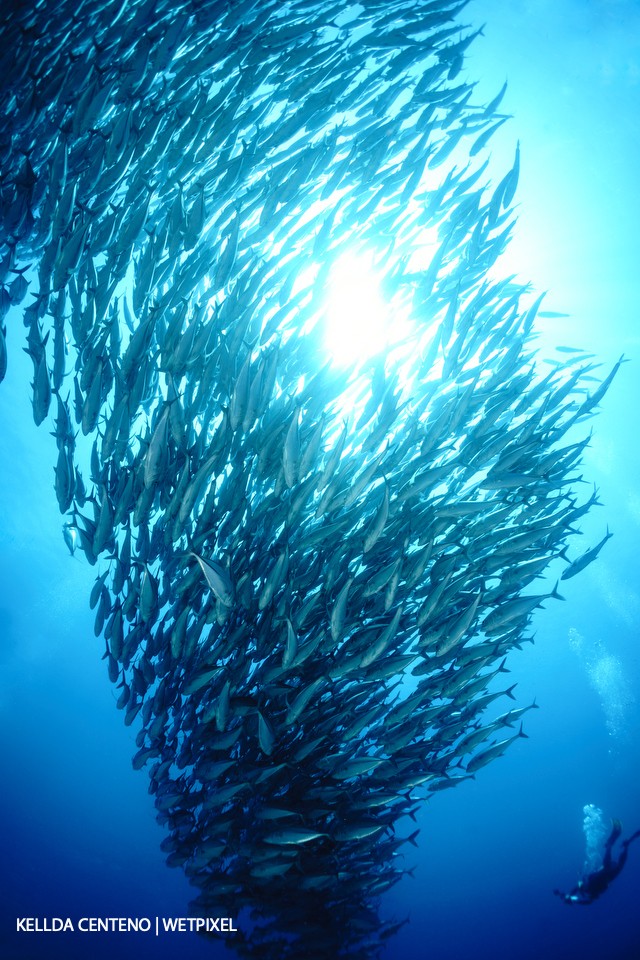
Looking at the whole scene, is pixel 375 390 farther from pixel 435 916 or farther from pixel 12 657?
pixel 435 916

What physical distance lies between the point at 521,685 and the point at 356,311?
121 feet

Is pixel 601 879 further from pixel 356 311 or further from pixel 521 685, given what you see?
pixel 521 685

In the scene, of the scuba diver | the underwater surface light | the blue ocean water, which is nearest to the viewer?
the underwater surface light

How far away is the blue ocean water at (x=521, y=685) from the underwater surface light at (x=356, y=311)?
2.20m

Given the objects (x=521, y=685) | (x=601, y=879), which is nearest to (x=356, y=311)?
(x=601, y=879)

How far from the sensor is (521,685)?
3394cm

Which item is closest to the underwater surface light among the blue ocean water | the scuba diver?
the blue ocean water

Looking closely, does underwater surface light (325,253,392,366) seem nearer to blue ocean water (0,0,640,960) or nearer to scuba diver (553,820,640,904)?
blue ocean water (0,0,640,960)

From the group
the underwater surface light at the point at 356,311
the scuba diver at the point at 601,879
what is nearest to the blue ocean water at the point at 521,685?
the underwater surface light at the point at 356,311

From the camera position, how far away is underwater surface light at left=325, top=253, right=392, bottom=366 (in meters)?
4.14

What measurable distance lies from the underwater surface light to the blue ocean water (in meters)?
2.20

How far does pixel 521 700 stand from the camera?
34.4 meters

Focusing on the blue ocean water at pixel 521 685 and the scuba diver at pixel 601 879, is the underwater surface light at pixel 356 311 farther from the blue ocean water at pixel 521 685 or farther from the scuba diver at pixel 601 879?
the scuba diver at pixel 601 879

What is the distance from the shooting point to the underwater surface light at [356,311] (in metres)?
4.14
